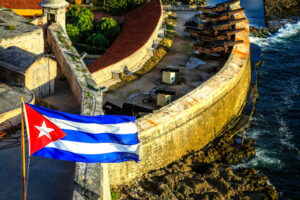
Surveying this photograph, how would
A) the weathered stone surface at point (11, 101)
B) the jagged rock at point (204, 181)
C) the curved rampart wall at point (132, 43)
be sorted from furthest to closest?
the curved rampart wall at point (132, 43)
the jagged rock at point (204, 181)
the weathered stone surface at point (11, 101)

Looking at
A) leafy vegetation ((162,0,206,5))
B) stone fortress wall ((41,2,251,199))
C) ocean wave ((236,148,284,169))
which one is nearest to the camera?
stone fortress wall ((41,2,251,199))

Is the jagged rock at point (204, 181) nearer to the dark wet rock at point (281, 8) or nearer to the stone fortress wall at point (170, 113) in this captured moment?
the stone fortress wall at point (170, 113)

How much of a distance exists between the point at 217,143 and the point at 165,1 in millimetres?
45303

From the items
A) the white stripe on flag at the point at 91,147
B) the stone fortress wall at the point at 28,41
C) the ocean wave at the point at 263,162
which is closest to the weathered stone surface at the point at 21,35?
the stone fortress wall at the point at 28,41

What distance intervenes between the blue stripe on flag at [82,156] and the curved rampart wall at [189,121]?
421 inches

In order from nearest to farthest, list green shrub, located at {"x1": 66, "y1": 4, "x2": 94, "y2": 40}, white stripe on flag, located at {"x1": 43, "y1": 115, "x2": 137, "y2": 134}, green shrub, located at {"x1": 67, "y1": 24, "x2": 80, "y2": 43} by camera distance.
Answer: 1. white stripe on flag, located at {"x1": 43, "y1": 115, "x2": 137, "y2": 134}
2. green shrub, located at {"x1": 67, "y1": 24, "x2": 80, "y2": 43}
3. green shrub, located at {"x1": 66, "y1": 4, "x2": 94, "y2": 40}

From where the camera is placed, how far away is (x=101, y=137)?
63.5ft

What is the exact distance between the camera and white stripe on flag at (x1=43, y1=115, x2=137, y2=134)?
1848 cm

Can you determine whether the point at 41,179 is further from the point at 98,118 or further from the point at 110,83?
the point at 110,83

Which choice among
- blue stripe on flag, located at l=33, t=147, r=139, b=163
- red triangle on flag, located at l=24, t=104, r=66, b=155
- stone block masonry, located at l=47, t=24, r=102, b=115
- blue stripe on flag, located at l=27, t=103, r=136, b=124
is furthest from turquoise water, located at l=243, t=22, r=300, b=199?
red triangle on flag, located at l=24, t=104, r=66, b=155

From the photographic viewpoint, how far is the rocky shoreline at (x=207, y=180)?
106 feet

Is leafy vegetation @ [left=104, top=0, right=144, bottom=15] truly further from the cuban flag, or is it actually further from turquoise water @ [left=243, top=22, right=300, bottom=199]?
the cuban flag

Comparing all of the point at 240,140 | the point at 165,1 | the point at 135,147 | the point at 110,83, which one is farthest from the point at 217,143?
the point at 165,1

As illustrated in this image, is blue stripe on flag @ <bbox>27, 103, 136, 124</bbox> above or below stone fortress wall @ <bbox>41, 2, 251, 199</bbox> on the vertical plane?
above
